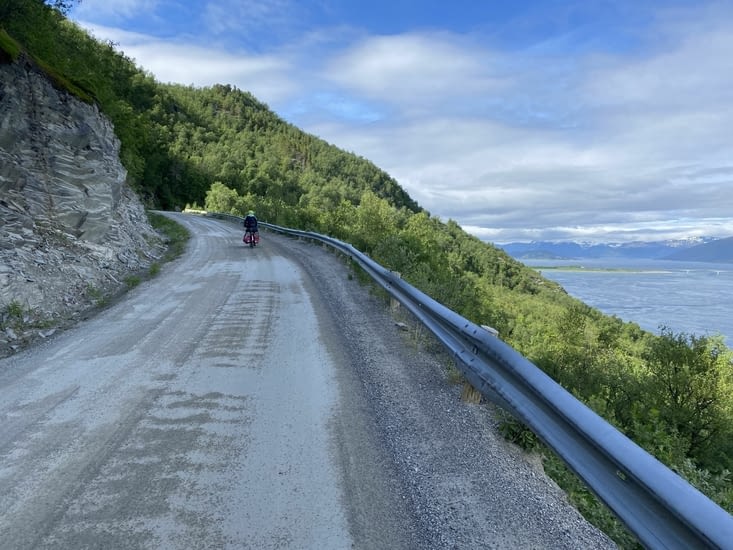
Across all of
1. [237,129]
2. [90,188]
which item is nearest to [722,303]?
[90,188]

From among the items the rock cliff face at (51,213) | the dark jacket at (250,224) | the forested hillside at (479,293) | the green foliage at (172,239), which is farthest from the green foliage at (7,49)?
the dark jacket at (250,224)

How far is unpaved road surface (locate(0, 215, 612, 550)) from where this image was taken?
2.57 metres

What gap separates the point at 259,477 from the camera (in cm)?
308

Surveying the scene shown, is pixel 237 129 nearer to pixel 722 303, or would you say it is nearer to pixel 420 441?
pixel 722 303

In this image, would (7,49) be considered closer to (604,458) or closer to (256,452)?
(256,452)

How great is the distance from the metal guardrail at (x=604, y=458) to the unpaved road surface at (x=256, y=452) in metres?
Result: 0.47

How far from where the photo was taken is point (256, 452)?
3406mm

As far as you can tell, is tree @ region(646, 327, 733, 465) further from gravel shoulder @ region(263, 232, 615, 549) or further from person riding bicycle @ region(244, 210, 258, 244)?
person riding bicycle @ region(244, 210, 258, 244)

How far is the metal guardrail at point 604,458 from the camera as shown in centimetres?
165

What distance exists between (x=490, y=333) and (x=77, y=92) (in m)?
14.5

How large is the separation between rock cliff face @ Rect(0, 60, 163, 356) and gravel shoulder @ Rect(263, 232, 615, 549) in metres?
5.17

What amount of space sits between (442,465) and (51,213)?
10571mm

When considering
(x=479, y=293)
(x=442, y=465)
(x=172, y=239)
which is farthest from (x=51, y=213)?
(x=479, y=293)

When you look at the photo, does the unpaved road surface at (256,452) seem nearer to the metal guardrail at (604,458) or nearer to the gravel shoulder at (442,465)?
the gravel shoulder at (442,465)
